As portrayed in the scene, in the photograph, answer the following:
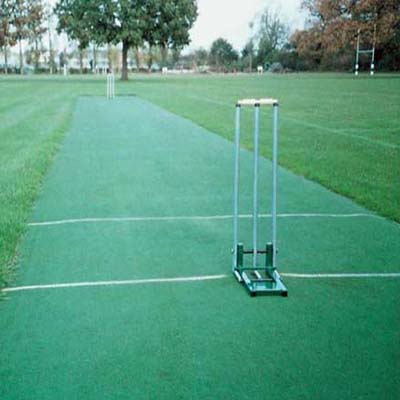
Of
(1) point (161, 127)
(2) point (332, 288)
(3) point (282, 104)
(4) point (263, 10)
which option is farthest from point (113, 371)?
(4) point (263, 10)

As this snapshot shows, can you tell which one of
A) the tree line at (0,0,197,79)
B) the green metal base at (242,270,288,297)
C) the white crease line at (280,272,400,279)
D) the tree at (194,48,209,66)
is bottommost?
the white crease line at (280,272,400,279)

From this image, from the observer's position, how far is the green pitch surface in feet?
11.5

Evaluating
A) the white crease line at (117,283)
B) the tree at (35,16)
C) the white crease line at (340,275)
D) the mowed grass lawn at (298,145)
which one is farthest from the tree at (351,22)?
the white crease line at (117,283)

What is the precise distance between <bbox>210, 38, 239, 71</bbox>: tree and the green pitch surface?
10116 centimetres

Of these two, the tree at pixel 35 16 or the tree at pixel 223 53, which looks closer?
the tree at pixel 35 16

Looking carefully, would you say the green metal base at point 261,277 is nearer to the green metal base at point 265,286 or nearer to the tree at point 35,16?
the green metal base at point 265,286

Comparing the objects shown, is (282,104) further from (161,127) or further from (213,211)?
(213,211)

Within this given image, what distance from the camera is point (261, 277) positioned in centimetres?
513

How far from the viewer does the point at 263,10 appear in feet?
342

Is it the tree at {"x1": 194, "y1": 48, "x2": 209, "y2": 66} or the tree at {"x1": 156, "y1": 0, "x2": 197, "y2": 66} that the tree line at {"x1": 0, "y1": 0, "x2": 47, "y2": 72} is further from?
the tree at {"x1": 194, "y1": 48, "x2": 209, "y2": 66}

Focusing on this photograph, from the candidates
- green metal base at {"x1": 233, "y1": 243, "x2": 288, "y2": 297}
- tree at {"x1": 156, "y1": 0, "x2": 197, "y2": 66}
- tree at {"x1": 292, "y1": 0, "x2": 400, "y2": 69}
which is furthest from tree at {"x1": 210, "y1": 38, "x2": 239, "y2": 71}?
green metal base at {"x1": 233, "y1": 243, "x2": 288, "y2": 297}

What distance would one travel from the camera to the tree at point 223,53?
108 meters

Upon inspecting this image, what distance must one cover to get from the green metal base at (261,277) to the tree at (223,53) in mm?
103673

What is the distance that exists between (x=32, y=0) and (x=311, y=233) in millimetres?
73497
